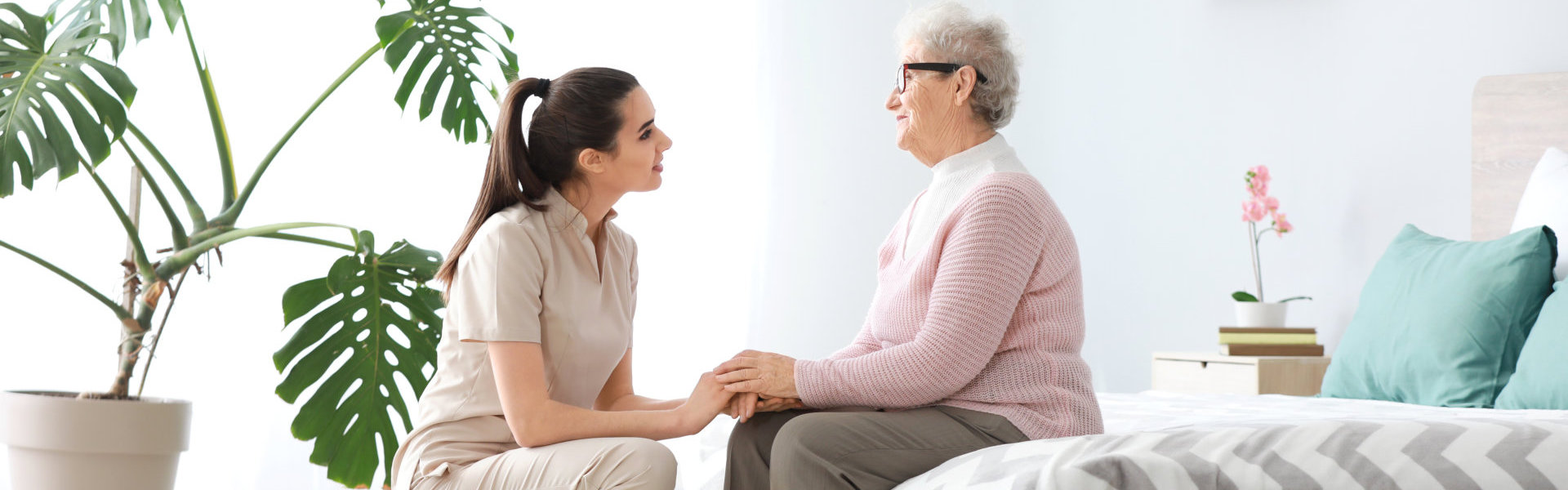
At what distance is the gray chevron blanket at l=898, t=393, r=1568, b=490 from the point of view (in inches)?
43.5

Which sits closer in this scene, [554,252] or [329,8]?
[554,252]

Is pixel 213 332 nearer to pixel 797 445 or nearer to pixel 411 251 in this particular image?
pixel 411 251

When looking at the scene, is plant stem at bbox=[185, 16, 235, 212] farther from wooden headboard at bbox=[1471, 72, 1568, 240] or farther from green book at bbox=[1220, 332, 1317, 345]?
wooden headboard at bbox=[1471, 72, 1568, 240]

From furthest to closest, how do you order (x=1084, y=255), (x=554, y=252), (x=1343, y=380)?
(x=1084, y=255)
(x=1343, y=380)
(x=554, y=252)

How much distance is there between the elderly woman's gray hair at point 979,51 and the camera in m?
1.72

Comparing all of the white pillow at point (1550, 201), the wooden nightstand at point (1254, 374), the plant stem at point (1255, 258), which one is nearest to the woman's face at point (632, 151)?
the white pillow at point (1550, 201)

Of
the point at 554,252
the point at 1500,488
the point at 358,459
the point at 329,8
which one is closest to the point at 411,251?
the point at 358,459

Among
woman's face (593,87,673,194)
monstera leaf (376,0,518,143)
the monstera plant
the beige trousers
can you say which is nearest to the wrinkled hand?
the beige trousers

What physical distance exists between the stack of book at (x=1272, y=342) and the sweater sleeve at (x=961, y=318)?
1.77 m

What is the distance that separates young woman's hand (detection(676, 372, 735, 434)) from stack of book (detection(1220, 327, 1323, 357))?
76.8 inches

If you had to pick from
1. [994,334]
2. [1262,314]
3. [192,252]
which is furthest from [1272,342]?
[192,252]

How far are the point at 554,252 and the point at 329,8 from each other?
212 centimetres

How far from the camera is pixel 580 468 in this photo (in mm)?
1349

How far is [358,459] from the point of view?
2.31 metres
